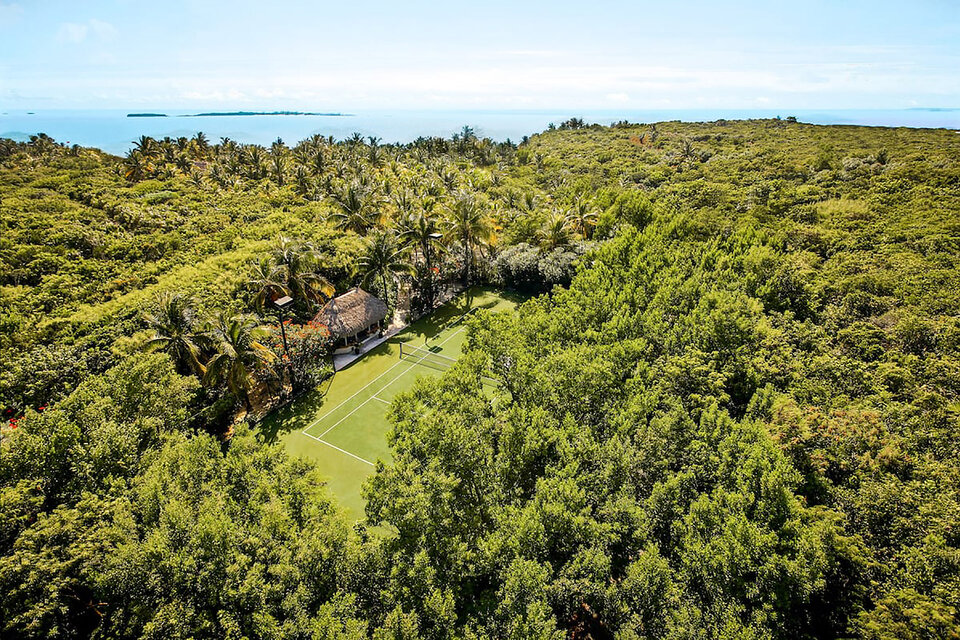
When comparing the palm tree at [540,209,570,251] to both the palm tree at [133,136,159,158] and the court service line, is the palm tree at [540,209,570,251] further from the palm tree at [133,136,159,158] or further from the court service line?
the palm tree at [133,136,159,158]

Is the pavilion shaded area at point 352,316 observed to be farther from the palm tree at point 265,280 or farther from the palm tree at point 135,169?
the palm tree at point 135,169

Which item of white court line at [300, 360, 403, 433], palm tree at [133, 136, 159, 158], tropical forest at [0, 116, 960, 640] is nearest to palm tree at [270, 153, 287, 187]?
palm tree at [133, 136, 159, 158]

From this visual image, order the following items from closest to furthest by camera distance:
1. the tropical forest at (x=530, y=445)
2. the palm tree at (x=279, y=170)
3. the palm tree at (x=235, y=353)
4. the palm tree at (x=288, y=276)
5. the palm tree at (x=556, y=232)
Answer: the tropical forest at (x=530, y=445) < the palm tree at (x=235, y=353) < the palm tree at (x=288, y=276) < the palm tree at (x=556, y=232) < the palm tree at (x=279, y=170)

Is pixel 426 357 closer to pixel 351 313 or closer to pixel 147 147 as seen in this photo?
pixel 351 313

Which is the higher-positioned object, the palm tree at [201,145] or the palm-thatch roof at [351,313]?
the palm tree at [201,145]

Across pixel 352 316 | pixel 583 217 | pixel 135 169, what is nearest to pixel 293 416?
pixel 352 316

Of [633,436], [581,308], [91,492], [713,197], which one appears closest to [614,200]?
[713,197]

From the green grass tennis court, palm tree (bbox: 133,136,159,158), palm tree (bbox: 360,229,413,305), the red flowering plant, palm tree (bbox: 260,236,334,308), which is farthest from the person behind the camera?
palm tree (bbox: 133,136,159,158)

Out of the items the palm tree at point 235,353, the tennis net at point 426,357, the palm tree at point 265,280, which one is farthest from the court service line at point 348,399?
the palm tree at point 265,280
